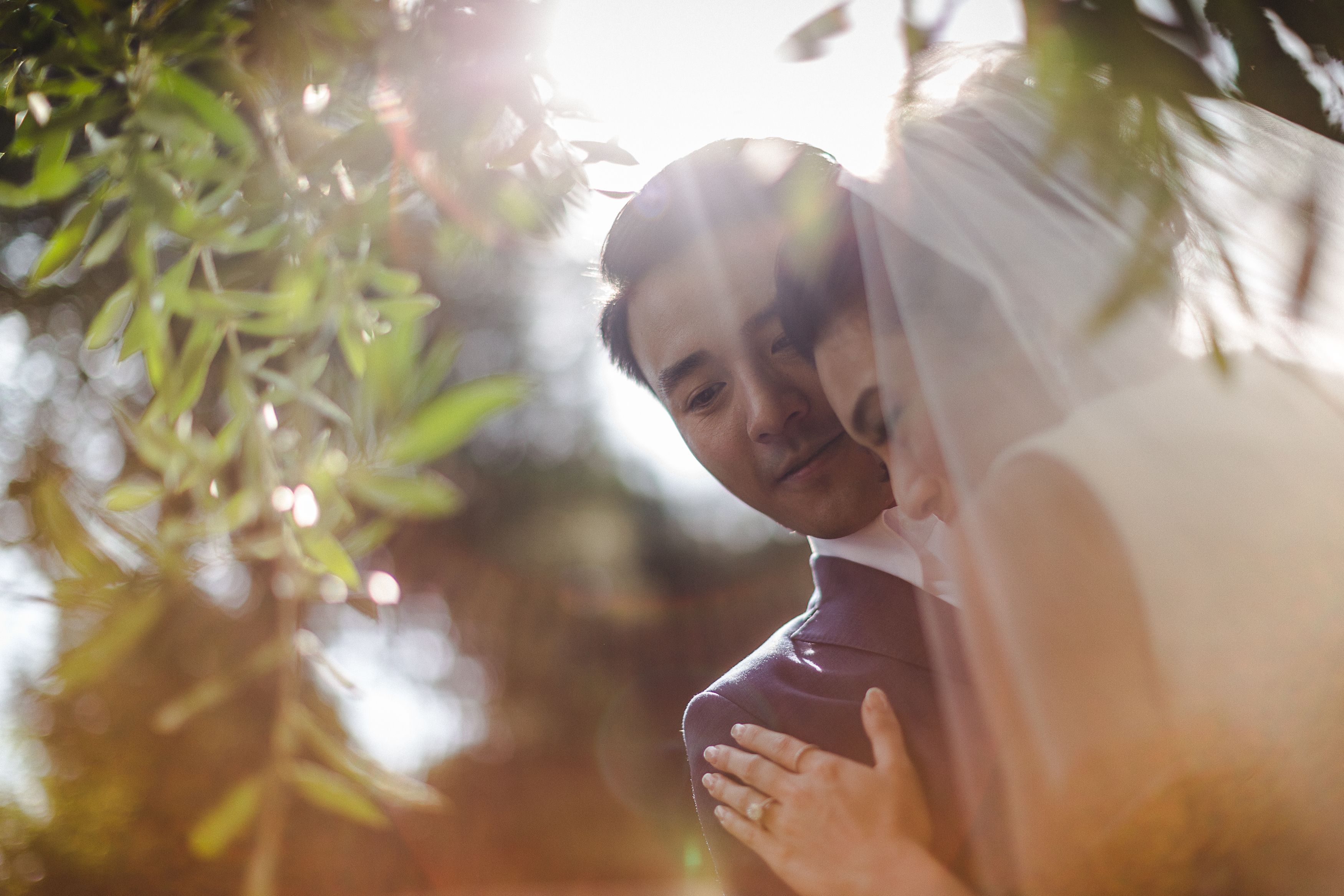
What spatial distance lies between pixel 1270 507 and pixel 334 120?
2.88ft

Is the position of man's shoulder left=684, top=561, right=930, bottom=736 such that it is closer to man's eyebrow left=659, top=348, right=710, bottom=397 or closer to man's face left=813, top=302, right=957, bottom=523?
man's face left=813, top=302, right=957, bottom=523

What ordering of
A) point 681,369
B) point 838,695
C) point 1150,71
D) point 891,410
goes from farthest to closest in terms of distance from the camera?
point 681,369
point 838,695
point 891,410
point 1150,71

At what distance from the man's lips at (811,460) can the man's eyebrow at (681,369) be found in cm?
16

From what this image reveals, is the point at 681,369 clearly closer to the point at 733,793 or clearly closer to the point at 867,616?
the point at 867,616

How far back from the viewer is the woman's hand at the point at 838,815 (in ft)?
2.03

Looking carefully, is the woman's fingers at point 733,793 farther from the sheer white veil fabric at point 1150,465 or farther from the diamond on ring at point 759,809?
the sheer white veil fabric at point 1150,465

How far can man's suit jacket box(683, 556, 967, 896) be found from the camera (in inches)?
27.0

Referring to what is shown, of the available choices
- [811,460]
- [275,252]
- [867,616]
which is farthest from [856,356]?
[275,252]

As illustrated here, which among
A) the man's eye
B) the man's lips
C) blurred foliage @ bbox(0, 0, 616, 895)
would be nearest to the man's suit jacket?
the man's lips

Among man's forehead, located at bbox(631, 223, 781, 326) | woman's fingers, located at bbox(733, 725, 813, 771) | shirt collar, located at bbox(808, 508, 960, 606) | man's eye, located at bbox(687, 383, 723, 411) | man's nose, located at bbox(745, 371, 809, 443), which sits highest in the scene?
man's forehead, located at bbox(631, 223, 781, 326)

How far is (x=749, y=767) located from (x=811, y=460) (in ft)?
1.05

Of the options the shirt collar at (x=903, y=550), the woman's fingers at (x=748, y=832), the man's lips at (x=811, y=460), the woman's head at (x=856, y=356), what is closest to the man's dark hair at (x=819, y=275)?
the woman's head at (x=856, y=356)

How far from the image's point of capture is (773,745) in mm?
724

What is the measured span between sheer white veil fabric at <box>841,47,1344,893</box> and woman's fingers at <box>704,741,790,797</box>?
0.57 ft
